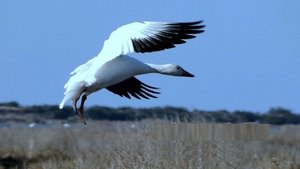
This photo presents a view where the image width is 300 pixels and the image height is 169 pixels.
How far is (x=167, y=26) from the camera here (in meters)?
14.1

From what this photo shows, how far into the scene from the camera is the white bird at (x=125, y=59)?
13812mm

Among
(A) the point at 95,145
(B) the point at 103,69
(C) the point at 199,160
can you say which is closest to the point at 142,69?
(B) the point at 103,69

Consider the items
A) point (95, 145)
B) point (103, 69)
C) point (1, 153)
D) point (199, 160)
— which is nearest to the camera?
point (103, 69)

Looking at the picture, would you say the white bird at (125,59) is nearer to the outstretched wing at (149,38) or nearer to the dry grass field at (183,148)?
the outstretched wing at (149,38)

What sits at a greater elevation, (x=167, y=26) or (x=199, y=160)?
(x=167, y=26)

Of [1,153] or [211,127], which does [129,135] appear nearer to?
[211,127]

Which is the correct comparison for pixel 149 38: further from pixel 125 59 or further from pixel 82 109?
pixel 82 109

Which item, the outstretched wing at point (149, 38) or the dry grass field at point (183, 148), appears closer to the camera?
the outstretched wing at point (149, 38)

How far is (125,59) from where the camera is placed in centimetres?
1390

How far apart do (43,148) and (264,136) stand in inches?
464

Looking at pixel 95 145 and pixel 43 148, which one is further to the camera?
pixel 43 148

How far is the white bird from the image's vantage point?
13.8 m

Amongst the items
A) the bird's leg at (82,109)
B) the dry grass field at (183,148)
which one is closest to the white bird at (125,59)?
the bird's leg at (82,109)

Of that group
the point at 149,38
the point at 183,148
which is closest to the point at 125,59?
the point at 149,38
